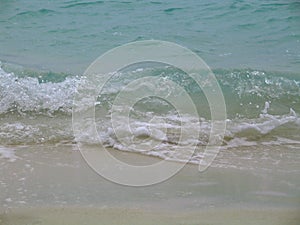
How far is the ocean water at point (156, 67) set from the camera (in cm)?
383

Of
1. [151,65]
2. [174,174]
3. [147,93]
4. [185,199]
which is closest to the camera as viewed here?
[185,199]

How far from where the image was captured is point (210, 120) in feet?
13.3

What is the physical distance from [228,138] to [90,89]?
1420mm

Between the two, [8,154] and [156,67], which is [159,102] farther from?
[8,154]

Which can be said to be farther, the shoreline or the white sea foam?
the white sea foam

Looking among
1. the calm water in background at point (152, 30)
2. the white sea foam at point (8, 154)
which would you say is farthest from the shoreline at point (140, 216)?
the calm water in background at point (152, 30)

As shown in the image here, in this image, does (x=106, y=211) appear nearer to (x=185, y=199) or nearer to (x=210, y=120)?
(x=185, y=199)

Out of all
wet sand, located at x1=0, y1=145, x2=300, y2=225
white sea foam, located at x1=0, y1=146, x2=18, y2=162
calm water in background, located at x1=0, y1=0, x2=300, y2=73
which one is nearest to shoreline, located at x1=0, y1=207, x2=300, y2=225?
wet sand, located at x1=0, y1=145, x2=300, y2=225

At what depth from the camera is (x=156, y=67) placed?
5.37 metres

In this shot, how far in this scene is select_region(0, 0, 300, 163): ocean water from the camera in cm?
383

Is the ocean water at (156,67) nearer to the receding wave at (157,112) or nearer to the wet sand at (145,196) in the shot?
the receding wave at (157,112)

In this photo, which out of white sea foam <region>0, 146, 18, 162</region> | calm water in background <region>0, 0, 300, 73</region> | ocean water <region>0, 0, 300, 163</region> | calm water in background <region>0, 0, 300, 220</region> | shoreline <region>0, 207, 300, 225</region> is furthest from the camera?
calm water in background <region>0, 0, 300, 73</region>

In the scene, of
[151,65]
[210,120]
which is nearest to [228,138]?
[210,120]

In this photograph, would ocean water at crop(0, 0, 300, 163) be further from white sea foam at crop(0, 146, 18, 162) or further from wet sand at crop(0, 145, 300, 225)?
wet sand at crop(0, 145, 300, 225)
